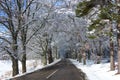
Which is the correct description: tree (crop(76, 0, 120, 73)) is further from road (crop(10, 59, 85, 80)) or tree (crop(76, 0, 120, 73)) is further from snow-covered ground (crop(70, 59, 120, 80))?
road (crop(10, 59, 85, 80))

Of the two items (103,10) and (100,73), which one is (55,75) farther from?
(103,10)

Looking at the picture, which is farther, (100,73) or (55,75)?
(100,73)

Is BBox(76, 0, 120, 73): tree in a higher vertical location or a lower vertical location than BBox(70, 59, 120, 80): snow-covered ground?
higher

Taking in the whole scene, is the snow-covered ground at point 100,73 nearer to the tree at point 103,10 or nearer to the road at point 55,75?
the road at point 55,75

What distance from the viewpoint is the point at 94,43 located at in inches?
2281

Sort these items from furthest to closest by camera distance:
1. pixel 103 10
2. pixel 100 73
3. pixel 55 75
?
pixel 100 73, pixel 55 75, pixel 103 10

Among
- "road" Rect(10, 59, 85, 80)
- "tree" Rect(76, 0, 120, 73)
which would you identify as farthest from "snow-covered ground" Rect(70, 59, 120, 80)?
"tree" Rect(76, 0, 120, 73)

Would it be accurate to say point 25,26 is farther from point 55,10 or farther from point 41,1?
point 55,10

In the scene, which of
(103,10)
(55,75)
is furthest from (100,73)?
(103,10)

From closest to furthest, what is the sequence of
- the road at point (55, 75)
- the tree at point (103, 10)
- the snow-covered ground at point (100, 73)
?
the snow-covered ground at point (100, 73)
the road at point (55, 75)
the tree at point (103, 10)

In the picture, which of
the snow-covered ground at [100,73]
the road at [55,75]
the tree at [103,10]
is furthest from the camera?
the tree at [103,10]

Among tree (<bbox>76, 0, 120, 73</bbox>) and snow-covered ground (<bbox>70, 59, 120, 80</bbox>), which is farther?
tree (<bbox>76, 0, 120, 73</bbox>)

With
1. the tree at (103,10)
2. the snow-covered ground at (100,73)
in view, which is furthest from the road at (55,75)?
the tree at (103,10)

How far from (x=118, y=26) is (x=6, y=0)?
1252cm
